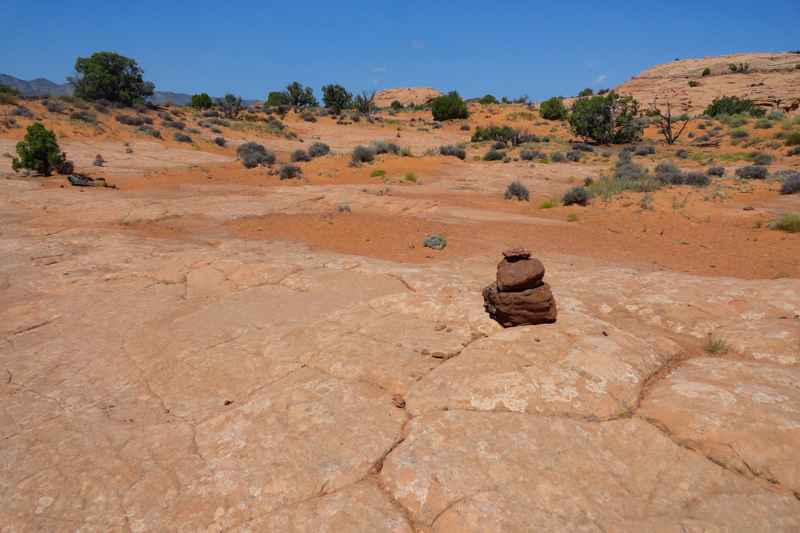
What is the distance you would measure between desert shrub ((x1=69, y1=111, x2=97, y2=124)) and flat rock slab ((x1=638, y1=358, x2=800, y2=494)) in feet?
94.5

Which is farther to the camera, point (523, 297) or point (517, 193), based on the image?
point (517, 193)

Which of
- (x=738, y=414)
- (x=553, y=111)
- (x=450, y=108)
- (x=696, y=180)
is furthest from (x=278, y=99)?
(x=738, y=414)

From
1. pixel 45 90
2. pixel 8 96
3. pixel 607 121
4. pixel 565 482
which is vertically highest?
pixel 45 90

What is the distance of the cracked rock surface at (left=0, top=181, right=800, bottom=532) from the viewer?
2.39 m

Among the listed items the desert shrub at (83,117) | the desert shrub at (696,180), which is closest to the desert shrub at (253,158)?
the desert shrub at (83,117)

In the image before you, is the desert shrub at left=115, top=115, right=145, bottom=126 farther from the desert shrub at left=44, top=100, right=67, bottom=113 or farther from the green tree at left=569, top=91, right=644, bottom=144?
the green tree at left=569, top=91, right=644, bottom=144

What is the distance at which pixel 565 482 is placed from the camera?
2486 millimetres

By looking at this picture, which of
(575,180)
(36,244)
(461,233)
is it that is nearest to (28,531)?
(36,244)

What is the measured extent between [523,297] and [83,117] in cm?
2809

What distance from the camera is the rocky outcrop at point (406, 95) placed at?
73.8 m

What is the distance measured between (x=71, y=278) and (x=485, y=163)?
1749 centimetres

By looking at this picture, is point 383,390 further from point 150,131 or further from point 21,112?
point 21,112

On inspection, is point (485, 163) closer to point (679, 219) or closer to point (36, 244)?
point (679, 219)

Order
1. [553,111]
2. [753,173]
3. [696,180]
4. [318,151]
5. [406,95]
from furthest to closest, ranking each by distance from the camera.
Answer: [406,95]
[553,111]
[318,151]
[753,173]
[696,180]
